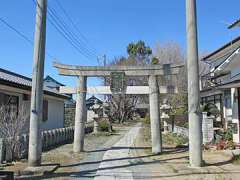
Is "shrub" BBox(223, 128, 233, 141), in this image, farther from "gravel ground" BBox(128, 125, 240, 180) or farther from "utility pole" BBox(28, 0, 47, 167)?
"utility pole" BBox(28, 0, 47, 167)

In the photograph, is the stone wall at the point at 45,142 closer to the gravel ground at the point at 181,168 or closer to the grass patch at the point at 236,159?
the gravel ground at the point at 181,168

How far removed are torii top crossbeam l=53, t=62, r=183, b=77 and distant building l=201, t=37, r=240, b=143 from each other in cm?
339

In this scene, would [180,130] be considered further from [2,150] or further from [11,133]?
[2,150]

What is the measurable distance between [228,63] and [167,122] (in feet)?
44.5

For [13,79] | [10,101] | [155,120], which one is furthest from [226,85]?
[13,79]

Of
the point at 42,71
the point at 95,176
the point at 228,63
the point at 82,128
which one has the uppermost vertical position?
the point at 228,63

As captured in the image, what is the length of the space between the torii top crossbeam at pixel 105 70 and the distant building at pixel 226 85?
3.39m

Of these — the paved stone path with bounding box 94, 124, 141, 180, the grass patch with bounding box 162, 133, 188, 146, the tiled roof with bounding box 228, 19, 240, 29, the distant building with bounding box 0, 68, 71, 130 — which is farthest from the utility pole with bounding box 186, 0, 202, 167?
the distant building with bounding box 0, 68, 71, 130

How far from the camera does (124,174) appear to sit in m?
10.4

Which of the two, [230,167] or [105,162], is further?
[105,162]

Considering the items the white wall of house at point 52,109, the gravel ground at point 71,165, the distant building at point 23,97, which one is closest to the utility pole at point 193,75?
the gravel ground at point 71,165

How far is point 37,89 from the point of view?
11359 millimetres

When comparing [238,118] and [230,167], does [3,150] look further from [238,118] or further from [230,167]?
[238,118]

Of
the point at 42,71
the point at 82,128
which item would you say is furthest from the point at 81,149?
the point at 42,71
